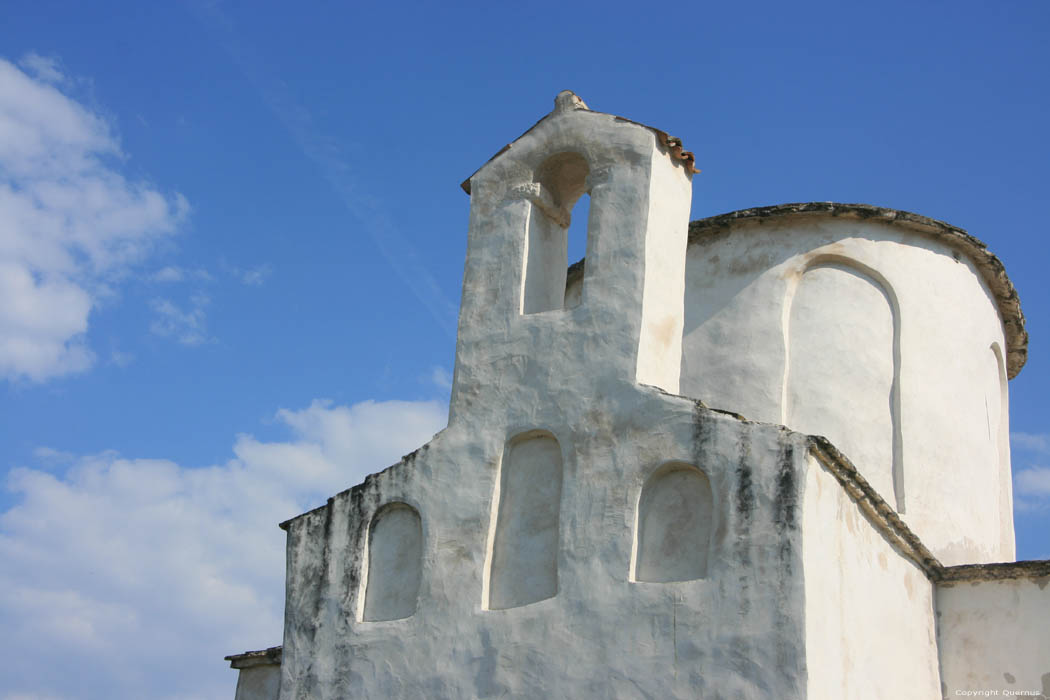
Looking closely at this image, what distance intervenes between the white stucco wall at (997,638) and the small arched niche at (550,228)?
4.85 meters

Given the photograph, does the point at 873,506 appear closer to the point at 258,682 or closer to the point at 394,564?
the point at 394,564

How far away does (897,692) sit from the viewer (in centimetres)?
1173

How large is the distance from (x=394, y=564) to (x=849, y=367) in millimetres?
5536

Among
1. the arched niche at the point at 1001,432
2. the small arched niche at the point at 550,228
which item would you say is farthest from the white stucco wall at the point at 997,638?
the small arched niche at the point at 550,228

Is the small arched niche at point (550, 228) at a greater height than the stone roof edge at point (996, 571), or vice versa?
the small arched niche at point (550, 228)

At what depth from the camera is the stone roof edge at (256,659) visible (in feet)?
44.3

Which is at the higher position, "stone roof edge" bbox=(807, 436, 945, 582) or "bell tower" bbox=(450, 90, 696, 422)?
"bell tower" bbox=(450, 90, 696, 422)

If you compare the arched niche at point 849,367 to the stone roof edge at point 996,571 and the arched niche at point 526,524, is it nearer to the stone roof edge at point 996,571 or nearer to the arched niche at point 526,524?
the stone roof edge at point 996,571

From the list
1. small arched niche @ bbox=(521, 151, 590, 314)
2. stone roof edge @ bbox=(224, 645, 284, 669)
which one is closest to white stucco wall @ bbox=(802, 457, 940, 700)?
small arched niche @ bbox=(521, 151, 590, 314)

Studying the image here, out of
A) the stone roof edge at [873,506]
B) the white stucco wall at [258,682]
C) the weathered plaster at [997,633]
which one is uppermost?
the stone roof edge at [873,506]

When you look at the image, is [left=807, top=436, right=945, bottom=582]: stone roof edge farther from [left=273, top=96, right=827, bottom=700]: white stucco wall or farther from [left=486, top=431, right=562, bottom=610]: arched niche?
[left=486, top=431, right=562, bottom=610]: arched niche

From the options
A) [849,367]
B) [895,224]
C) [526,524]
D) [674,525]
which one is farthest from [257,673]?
[895,224]

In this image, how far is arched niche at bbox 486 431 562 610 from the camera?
11.6 meters

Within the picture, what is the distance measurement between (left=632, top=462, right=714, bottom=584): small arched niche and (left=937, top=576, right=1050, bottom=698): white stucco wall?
3.50 meters
